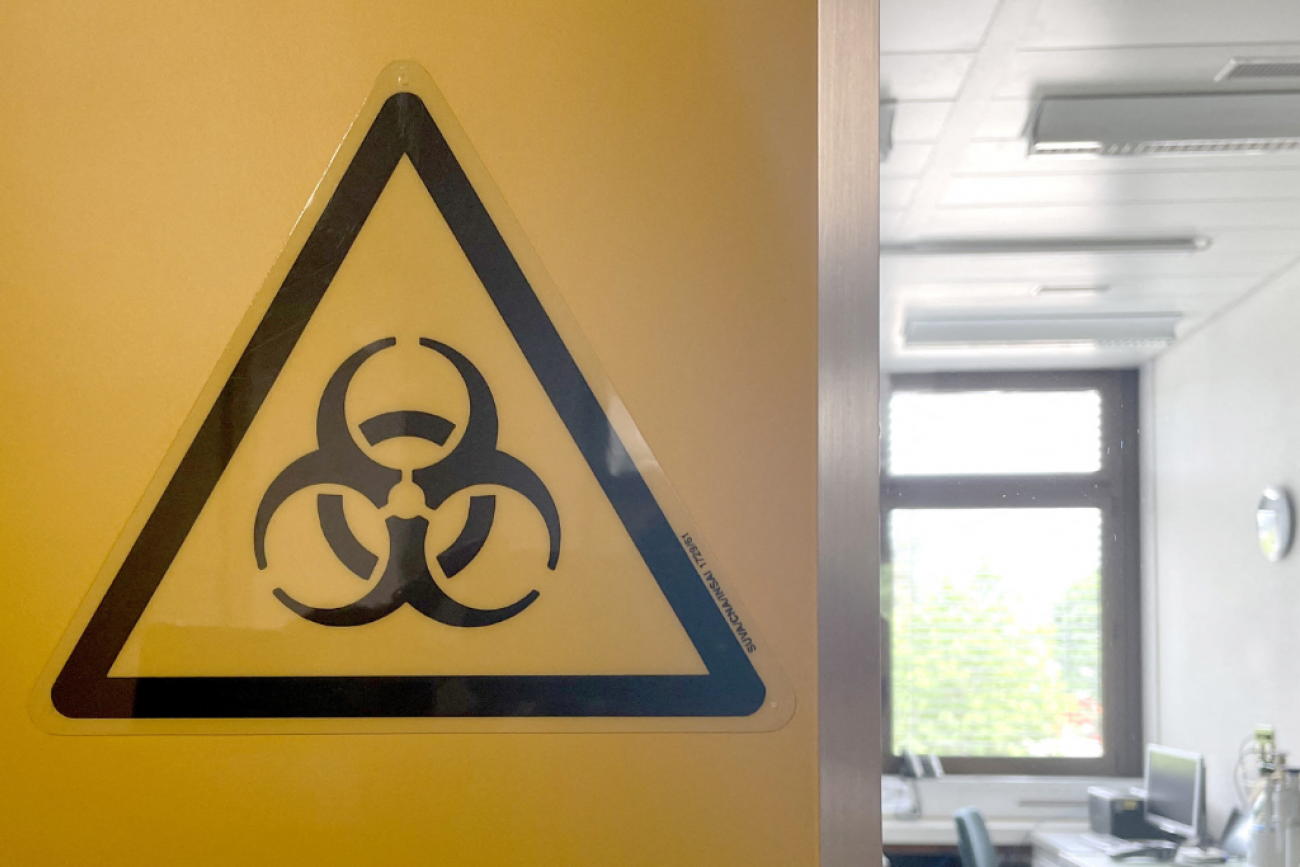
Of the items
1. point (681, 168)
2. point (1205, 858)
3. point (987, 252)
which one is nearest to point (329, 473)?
point (681, 168)

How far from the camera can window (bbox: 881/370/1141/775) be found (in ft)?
6.53

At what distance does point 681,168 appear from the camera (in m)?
1.11

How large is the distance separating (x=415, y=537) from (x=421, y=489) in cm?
5

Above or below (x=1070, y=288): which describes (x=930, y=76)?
above

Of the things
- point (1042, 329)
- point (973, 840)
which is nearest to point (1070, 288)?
point (1042, 329)

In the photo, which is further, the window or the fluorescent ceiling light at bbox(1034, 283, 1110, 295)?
the fluorescent ceiling light at bbox(1034, 283, 1110, 295)

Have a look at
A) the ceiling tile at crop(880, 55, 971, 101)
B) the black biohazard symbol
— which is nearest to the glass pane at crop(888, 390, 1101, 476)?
the ceiling tile at crop(880, 55, 971, 101)

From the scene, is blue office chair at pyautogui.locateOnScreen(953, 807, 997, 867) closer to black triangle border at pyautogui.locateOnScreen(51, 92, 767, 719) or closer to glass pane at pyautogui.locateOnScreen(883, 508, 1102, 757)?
glass pane at pyautogui.locateOnScreen(883, 508, 1102, 757)

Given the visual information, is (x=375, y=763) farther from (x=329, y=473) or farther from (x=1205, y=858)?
(x=1205, y=858)

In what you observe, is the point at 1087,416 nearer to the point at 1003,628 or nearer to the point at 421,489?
the point at 1003,628

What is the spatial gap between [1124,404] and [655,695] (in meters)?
1.79

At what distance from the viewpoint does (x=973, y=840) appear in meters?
2.64

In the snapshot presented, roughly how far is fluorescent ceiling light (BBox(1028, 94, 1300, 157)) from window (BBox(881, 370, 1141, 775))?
1.94 ft

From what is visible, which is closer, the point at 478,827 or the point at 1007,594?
the point at 478,827
